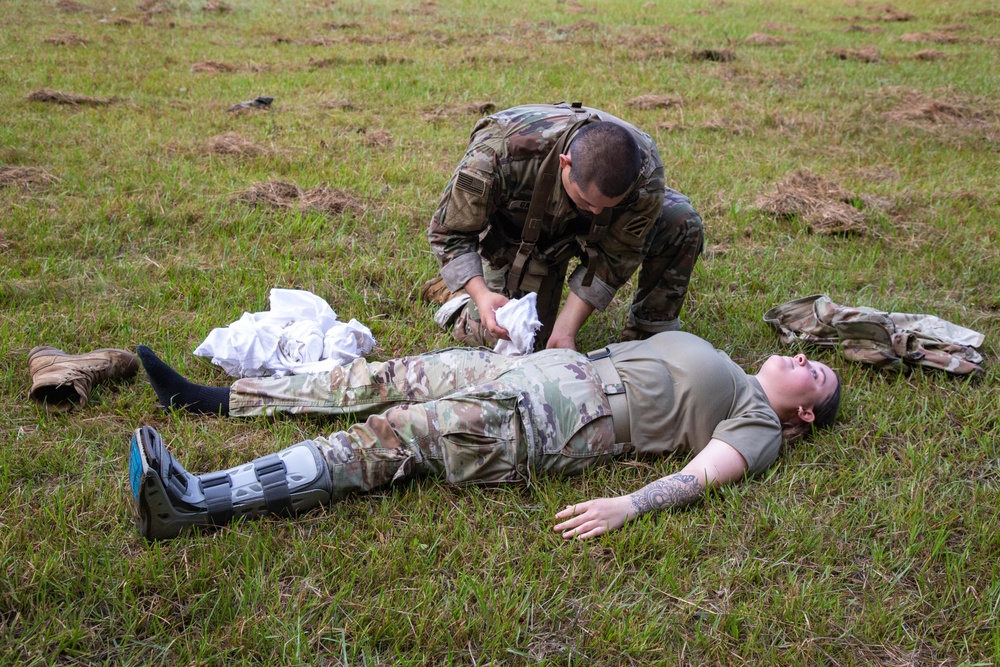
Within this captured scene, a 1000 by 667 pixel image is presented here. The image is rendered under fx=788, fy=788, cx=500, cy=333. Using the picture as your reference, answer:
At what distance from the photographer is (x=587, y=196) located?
323 centimetres

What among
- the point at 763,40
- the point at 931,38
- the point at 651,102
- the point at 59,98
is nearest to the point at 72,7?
→ the point at 59,98

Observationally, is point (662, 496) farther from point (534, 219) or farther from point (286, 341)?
point (286, 341)

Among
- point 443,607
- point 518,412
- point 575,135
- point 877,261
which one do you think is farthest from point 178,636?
point 877,261

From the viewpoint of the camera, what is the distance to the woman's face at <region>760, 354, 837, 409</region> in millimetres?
3428

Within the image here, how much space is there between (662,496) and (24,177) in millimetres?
5167

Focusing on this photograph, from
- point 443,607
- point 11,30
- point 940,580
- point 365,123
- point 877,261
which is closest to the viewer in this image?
point 443,607

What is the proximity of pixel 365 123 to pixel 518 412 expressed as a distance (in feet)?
17.1

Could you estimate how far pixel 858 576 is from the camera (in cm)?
275

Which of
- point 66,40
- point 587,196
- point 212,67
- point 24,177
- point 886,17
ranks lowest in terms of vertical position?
point 24,177

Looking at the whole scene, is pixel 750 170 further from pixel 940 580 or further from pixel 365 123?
pixel 940 580

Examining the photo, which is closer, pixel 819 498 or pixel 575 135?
pixel 819 498

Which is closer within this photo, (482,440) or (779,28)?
(482,440)

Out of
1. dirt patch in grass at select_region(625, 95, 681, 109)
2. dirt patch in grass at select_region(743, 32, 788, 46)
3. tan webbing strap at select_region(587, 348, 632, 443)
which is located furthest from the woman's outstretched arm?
dirt patch in grass at select_region(743, 32, 788, 46)

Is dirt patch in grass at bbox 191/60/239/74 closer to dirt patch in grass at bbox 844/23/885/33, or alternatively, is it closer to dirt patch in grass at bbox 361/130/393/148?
dirt patch in grass at bbox 361/130/393/148
